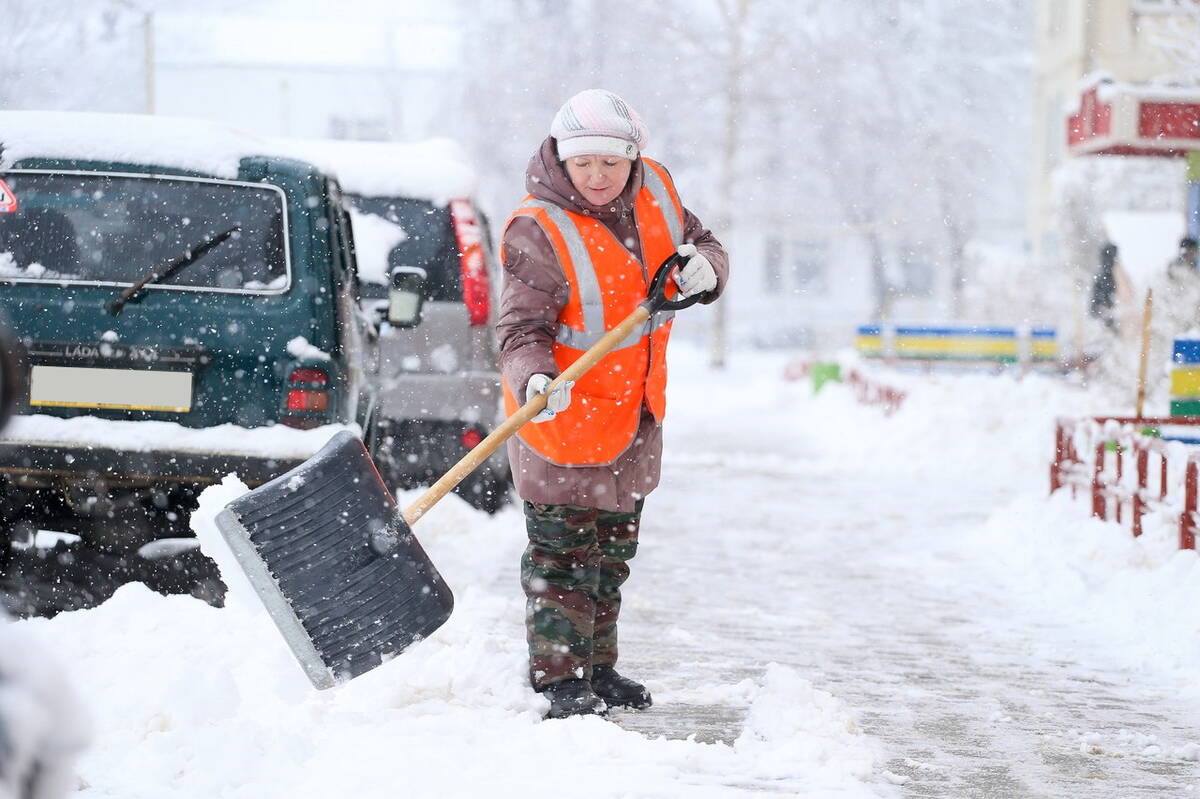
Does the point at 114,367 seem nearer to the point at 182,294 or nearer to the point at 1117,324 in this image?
the point at 182,294

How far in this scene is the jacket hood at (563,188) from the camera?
15.5ft

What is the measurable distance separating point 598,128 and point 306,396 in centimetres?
175

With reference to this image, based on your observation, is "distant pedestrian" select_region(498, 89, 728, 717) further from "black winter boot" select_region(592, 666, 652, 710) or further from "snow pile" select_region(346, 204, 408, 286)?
"snow pile" select_region(346, 204, 408, 286)

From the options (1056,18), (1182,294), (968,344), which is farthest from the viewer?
(1056,18)

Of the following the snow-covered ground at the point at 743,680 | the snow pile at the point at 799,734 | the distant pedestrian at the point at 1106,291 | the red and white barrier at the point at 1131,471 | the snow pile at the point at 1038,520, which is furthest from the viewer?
the distant pedestrian at the point at 1106,291

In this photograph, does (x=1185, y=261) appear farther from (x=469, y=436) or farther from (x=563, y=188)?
(x=563, y=188)

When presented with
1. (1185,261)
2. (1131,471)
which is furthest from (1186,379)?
(1185,261)

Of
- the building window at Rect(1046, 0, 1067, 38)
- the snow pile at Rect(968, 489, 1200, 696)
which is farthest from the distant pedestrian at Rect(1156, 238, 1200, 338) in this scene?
the building window at Rect(1046, 0, 1067, 38)

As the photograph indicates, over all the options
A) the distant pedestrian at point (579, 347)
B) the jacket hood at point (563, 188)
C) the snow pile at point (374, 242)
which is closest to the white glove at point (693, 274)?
the distant pedestrian at point (579, 347)

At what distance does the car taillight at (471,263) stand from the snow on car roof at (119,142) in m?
2.63

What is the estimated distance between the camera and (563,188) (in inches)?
186

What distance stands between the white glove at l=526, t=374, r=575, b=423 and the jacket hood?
0.58 metres

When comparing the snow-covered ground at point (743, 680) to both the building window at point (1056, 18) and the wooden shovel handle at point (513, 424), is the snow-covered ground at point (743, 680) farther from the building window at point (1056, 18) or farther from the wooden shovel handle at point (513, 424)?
the building window at point (1056, 18)

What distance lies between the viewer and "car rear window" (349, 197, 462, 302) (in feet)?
28.0
